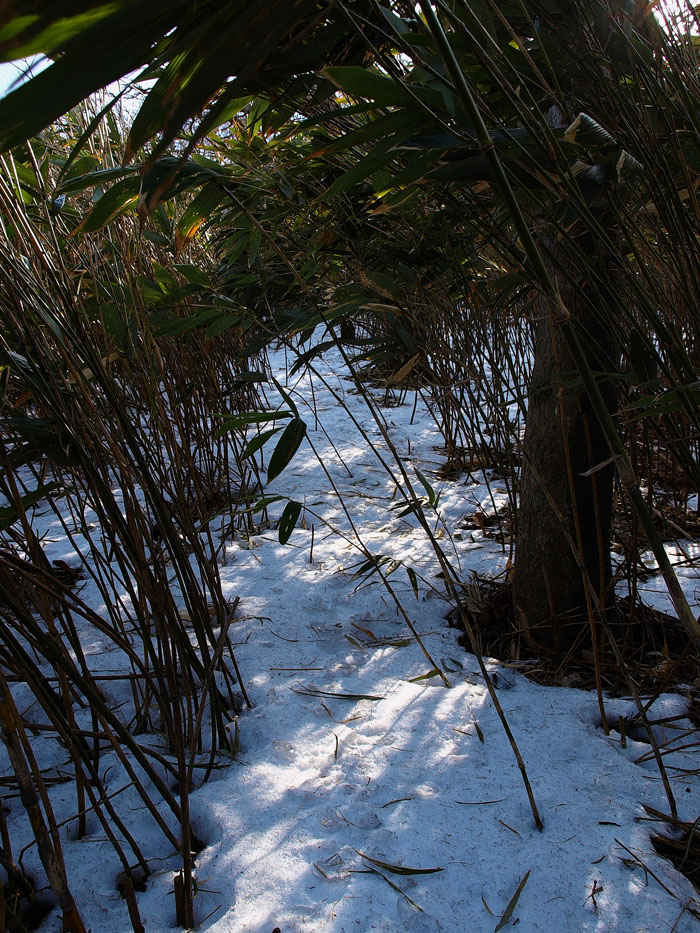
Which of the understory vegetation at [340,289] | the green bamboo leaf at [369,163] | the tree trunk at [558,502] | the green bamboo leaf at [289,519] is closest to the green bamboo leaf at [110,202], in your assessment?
the understory vegetation at [340,289]

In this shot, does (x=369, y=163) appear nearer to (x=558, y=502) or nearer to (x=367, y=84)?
(x=367, y=84)

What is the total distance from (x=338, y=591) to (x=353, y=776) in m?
0.57

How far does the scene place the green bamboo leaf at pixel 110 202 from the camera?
2.44ft

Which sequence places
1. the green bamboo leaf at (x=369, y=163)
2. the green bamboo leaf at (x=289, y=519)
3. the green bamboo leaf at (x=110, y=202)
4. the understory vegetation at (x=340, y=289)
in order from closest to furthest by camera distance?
1. the understory vegetation at (x=340, y=289)
2. the green bamboo leaf at (x=369, y=163)
3. the green bamboo leaf at (x=110, y=202)
4. the green bamboo leaf at (x=289, y=519)

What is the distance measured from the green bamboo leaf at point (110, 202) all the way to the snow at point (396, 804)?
36 cm

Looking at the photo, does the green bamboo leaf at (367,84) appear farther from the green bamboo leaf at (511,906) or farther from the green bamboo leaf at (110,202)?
the green bamboo leaf at (511,906)

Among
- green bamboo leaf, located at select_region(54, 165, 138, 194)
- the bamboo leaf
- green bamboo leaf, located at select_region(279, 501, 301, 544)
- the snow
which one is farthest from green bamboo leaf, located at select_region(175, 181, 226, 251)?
the bamboo leaf

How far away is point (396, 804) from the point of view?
793mm

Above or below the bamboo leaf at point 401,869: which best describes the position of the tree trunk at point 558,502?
above

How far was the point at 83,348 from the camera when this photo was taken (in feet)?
2.22

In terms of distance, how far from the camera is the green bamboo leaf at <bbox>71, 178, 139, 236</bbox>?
0.74 m

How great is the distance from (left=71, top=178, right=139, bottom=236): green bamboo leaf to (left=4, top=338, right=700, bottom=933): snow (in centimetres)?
36

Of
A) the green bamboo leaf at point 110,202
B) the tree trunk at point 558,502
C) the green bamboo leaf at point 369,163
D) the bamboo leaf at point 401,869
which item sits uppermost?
the green bamboo leaf at point 110,202

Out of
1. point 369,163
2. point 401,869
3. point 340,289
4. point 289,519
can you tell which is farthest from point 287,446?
point 401,869
